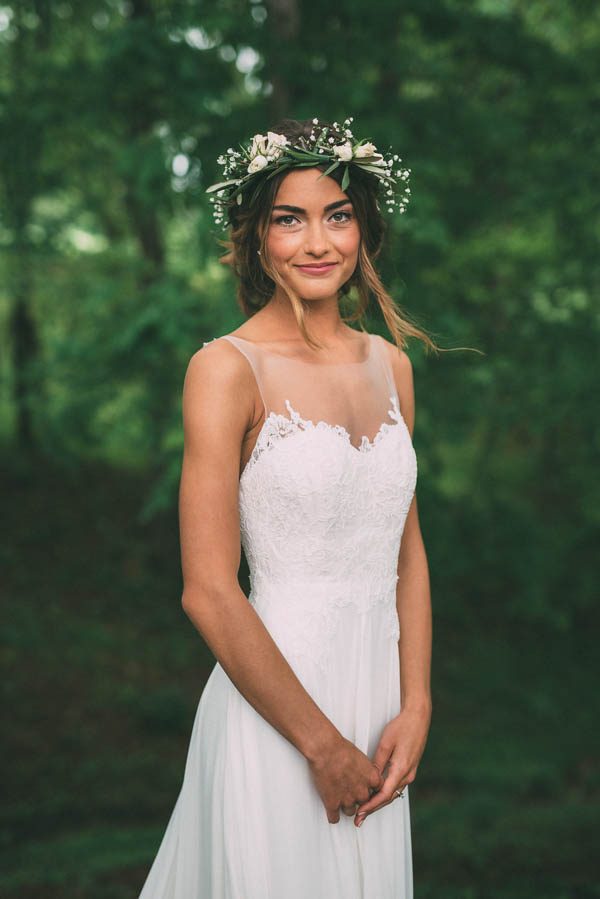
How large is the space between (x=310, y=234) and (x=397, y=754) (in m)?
1.39

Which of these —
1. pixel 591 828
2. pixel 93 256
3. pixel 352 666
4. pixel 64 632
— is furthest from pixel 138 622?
pixel 352 666

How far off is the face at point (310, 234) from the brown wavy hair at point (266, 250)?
2 centimetres

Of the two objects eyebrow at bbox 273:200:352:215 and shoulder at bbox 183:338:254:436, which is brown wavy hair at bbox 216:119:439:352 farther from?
shoulder at bbox 183:338:254:436

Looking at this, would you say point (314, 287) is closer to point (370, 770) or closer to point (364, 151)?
point (364, 151)

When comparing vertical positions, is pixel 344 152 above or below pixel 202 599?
above

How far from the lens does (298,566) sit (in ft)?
8.20

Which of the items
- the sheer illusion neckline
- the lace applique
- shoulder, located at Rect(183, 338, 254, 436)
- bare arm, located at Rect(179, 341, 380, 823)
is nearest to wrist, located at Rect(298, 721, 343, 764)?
bare arm, located at Rect(179, 341, 380, 823)

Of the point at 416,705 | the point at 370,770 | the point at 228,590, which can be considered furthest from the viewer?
the point at 416,705

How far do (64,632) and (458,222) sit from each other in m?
6.39

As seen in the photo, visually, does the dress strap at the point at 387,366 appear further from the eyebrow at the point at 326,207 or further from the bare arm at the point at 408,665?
the eyebrow at the point at 326,207

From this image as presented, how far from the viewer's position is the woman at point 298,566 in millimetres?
2311

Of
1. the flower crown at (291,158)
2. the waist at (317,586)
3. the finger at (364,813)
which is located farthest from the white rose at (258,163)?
the finger at (364,813)

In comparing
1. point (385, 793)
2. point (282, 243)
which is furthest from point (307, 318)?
point (385, 793)

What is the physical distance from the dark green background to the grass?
1.4 inches
